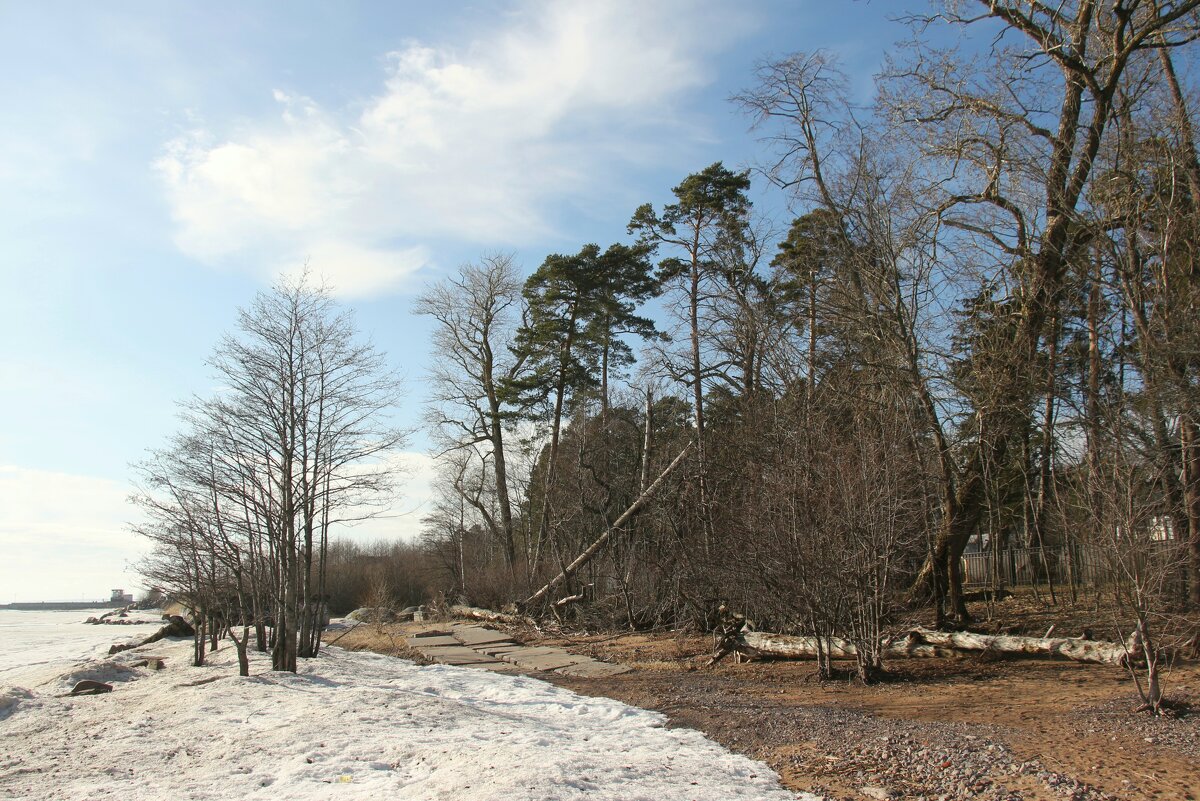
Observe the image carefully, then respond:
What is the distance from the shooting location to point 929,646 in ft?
35.3

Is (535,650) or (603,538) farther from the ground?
(603,538)

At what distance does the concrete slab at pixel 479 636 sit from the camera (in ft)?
51.5

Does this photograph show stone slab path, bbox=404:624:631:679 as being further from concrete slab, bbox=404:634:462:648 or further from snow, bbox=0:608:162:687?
snow, bbox=0:608:162:687

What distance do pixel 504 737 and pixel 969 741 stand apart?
12.2 feet

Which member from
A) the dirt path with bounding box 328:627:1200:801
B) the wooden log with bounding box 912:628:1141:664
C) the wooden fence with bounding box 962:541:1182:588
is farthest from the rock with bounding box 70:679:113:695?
the wooden fence with bounding box 962:541:1182:588

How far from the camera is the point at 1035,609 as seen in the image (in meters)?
13.5

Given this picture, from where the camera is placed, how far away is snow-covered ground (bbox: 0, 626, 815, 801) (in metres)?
5.19

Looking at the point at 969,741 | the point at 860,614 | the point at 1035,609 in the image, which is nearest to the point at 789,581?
the point at 860,614

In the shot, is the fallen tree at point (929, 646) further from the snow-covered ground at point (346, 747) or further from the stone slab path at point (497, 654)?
the snow-covered ground at point (346, 747)

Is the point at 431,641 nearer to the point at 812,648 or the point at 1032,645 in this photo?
the point at 812,648

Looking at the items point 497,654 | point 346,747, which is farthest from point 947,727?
point 497,654

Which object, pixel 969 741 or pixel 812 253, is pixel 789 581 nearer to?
pixel 969 741

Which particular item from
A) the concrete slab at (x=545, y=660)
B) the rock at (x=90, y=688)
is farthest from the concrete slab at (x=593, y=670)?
the rock at (x=90, y=688)

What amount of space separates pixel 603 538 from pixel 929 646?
25.7 ft
